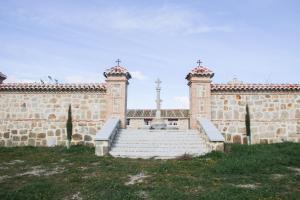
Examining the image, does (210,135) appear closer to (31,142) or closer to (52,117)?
(52,117)

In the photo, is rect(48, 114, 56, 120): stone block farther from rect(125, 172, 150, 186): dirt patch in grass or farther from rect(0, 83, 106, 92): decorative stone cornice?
rect(125, 172, 150, 186): dirt patch in grass

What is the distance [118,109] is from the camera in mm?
17375

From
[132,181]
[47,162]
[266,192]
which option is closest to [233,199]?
[266,192]

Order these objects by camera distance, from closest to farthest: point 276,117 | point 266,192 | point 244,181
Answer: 1. point 266,192
2. point 244,181
3. point 276,117

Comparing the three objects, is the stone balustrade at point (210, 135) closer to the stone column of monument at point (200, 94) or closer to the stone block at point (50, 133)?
the stone column of monument at point (200, 94)

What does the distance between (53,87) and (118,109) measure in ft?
13.2

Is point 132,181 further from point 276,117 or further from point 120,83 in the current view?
point 276,117

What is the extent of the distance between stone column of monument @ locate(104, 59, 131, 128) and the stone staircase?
1.11 metres

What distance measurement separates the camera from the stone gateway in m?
17.2

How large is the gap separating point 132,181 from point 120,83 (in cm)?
910

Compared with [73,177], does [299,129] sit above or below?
above

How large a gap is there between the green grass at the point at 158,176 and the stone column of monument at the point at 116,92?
11.4ft

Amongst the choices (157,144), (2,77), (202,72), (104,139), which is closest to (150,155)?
(157,144)

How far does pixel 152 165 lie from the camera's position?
1149 cm
